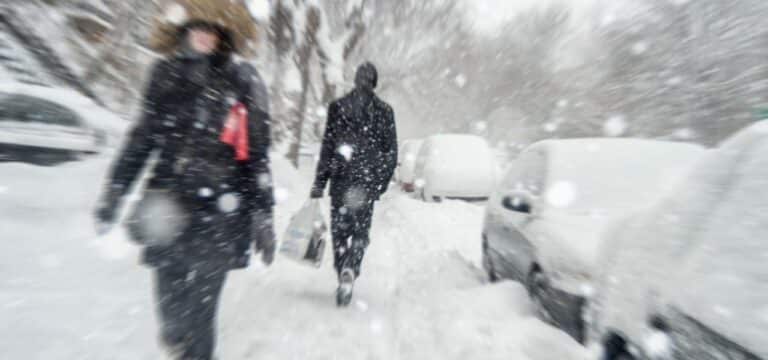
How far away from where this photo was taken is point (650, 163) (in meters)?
3.30

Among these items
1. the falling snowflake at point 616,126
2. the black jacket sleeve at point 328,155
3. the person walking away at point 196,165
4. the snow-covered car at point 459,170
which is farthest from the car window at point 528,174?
the falling snowflake at point 616,126

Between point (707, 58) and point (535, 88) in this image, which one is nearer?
point (707, 58)

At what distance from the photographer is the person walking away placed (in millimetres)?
1612

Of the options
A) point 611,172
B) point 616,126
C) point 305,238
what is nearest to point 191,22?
point 305,238

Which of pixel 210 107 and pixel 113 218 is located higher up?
pixel 210 107

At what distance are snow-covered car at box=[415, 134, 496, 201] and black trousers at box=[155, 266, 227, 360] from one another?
7.76 metres

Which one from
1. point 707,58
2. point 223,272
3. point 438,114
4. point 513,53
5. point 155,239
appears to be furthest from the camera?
point 438,114

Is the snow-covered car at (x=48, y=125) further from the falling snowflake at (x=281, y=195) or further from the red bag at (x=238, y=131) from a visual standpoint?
the red bag at (x=238, y=131)

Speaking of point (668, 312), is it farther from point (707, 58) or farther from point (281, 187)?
point (707, 58)

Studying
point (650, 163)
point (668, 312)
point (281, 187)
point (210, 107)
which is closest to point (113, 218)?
point (210, 107)

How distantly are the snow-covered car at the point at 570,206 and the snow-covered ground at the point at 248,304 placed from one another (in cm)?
24

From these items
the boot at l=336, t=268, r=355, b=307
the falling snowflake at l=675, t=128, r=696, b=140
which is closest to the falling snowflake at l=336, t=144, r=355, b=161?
the boot at l=336, t=268, r=355, b=307

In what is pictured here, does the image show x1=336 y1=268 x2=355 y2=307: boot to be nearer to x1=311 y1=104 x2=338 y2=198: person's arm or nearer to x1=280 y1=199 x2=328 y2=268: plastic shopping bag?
x1=280 y1=199 x2=328 y2=268: plastic shopping bag

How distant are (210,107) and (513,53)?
27114mm
